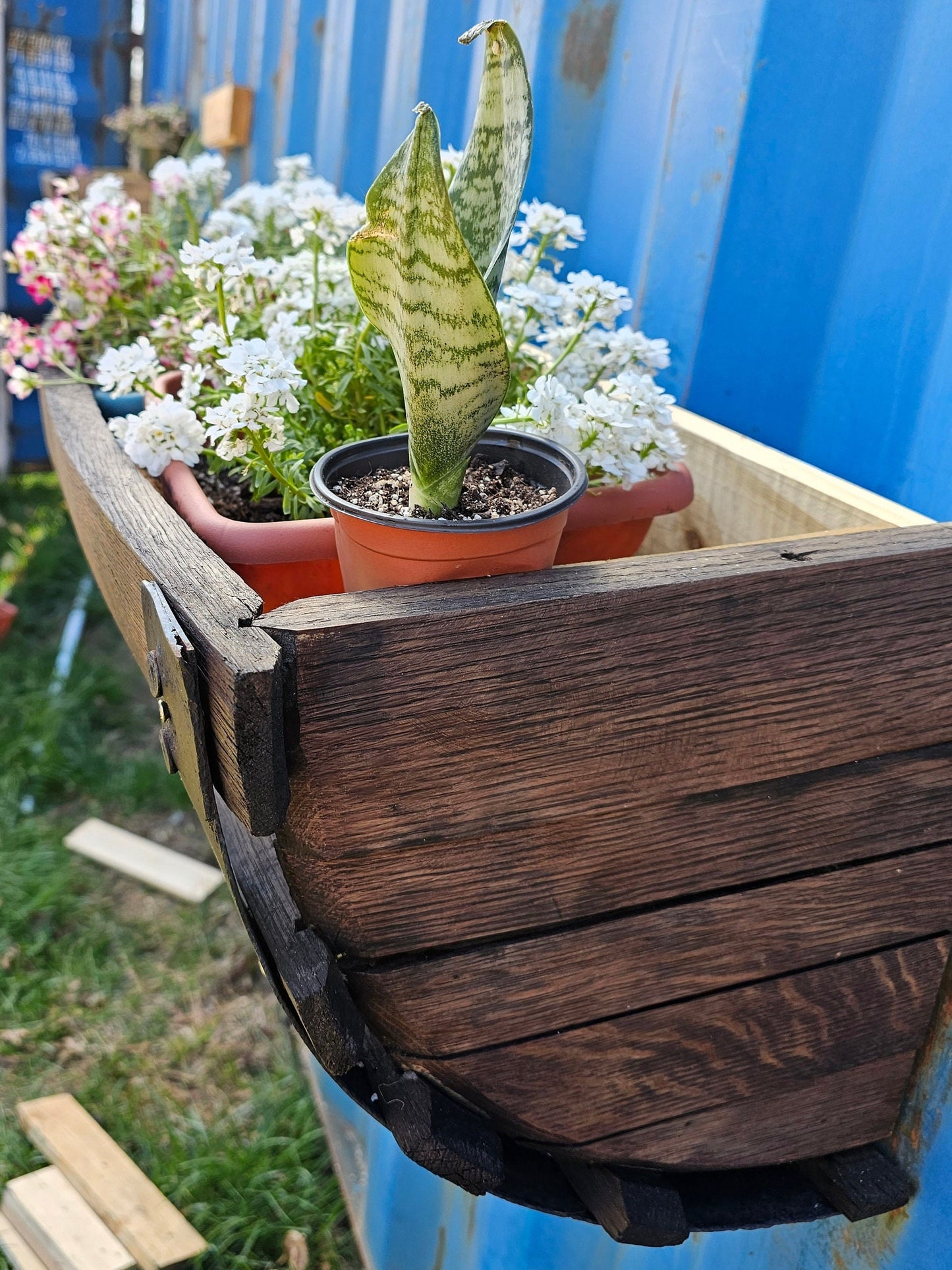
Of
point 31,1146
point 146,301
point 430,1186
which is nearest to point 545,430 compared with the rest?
point 146,301

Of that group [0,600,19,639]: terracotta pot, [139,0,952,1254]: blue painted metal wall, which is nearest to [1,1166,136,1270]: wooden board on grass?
[139,0,952,1254]: blue painted metal wall

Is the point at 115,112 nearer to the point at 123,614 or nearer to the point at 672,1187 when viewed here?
the point at 123,614

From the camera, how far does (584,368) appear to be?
1177mm

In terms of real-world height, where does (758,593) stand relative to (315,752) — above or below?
above

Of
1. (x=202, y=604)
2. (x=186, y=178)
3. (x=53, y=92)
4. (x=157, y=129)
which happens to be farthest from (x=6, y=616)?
(x=202, y=604)

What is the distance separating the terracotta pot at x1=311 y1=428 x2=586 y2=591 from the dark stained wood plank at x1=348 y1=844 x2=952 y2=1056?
0.94 feet

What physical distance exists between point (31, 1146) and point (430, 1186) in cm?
91

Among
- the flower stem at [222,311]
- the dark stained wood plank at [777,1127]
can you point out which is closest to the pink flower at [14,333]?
the flower stem at [222,311]

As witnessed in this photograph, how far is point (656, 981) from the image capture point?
0.83m

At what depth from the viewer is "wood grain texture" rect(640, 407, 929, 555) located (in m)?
1.00

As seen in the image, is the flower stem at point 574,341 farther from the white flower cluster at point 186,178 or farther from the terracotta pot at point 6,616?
the terracotta pot at point 6,616

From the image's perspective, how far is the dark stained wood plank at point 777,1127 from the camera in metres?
0.89

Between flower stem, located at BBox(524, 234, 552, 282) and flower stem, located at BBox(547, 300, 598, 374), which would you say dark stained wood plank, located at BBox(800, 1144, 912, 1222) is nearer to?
flower stem, located at BBox(547, 300, 598, 374)

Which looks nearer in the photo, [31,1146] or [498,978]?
[498,978]
